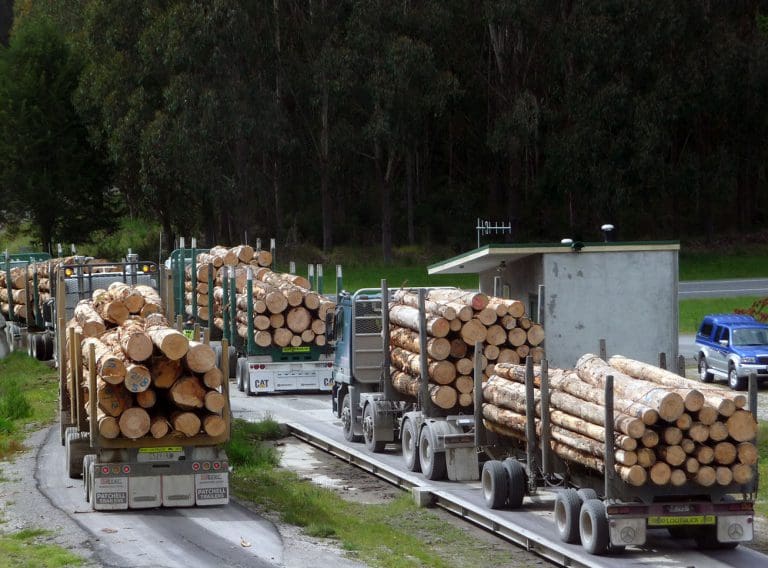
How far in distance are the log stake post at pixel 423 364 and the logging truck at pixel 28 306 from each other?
16606 millimetres

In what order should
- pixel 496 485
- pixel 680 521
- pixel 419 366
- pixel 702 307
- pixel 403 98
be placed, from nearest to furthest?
pixel 680 521
pixel 496 485
pixel 419 366
pixel 702 307
pixel 403 98

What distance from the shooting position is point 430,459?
19.4 metres

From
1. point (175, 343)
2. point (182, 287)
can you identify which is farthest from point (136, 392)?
point (182, 287)

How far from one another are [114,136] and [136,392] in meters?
45.9

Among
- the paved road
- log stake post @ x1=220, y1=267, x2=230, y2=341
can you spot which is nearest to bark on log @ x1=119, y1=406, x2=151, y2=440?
log stake post @ x1=220, y1=267, x2=230, y2=341

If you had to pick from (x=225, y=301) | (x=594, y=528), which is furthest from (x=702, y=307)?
Result: (x=594, y=528)

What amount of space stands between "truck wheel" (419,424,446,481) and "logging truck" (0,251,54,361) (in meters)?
16.8

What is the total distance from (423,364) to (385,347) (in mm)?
2160

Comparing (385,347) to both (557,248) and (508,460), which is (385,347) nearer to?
(557,248)

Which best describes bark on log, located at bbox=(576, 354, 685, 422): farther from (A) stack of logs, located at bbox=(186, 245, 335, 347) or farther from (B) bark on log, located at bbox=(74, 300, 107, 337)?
(A) stack of logs, located at bbox=(186, 245, 335, 347)

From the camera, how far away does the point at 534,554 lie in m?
15.5

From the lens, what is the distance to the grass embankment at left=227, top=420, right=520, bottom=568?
1526 centimetres

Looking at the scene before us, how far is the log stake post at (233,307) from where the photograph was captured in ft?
103

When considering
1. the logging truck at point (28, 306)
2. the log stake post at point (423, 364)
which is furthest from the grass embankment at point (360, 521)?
the logging truck at point (28, 306)
